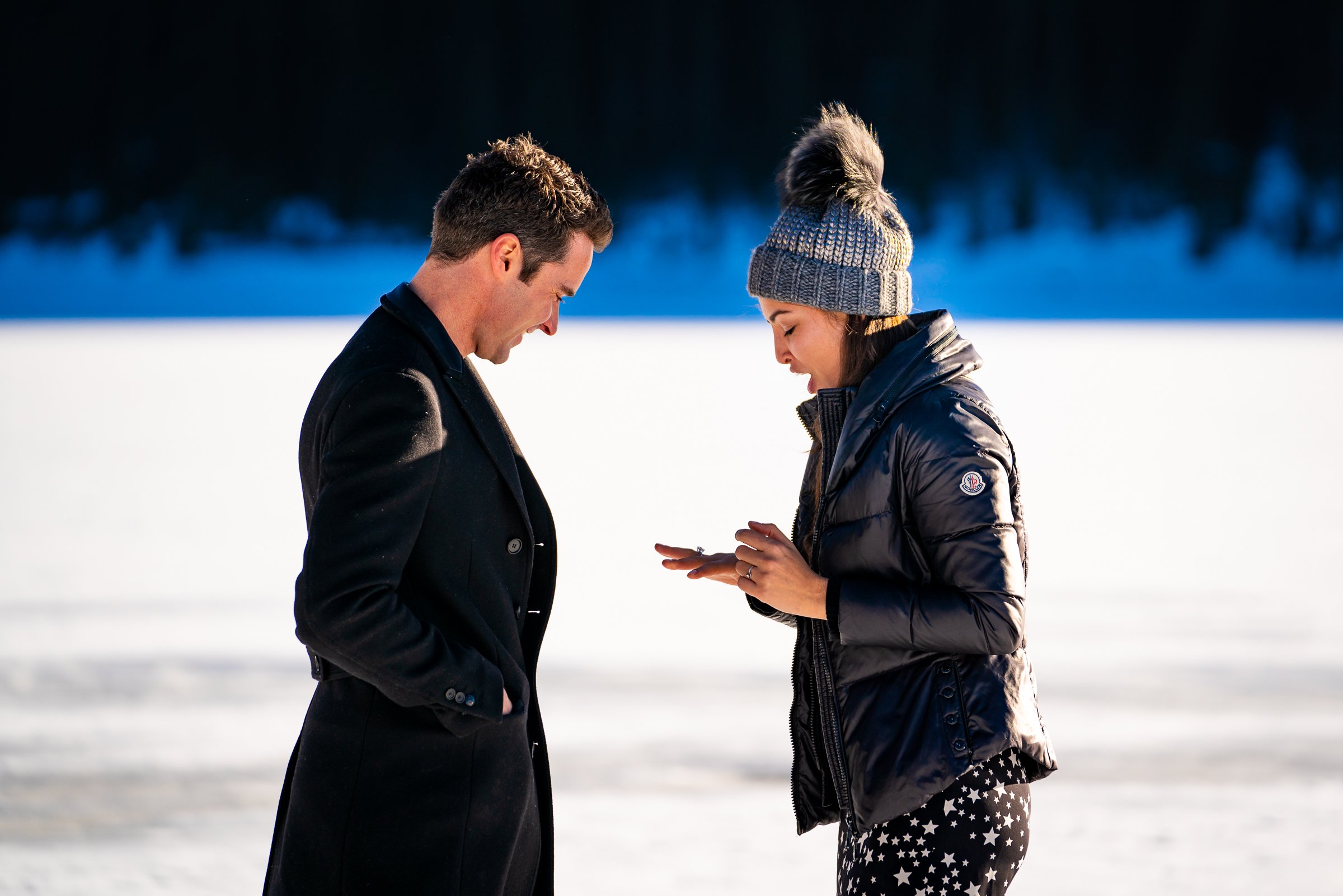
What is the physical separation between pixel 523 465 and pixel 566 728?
84.1 inches

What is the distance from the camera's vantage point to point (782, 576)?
2.10 m

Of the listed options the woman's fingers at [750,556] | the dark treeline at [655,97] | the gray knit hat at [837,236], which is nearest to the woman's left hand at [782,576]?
the woman's fingers at [750,556]

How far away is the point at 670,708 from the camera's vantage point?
424cm

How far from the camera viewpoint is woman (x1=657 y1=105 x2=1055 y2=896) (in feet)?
6.58

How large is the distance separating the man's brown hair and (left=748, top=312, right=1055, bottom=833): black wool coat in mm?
472

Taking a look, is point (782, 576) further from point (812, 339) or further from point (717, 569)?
point (812, 339)

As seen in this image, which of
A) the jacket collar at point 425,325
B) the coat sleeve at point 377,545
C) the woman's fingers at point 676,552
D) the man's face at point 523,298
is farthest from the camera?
the woman's fingers at point 676,552

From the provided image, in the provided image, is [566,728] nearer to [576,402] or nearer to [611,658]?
[611,658]

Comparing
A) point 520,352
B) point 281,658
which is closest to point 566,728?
point 281,658

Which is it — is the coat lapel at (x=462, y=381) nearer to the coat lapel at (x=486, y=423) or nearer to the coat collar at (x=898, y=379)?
the coat lapel at (x=486, y=423)

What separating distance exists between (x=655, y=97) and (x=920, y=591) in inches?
1658

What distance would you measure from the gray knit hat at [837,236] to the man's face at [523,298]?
0.29 metres

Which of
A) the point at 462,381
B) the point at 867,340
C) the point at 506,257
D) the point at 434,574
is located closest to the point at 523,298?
the point at 506,257

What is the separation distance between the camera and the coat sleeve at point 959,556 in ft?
6.52
